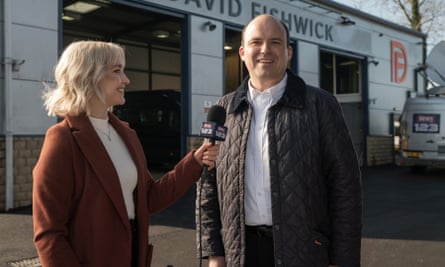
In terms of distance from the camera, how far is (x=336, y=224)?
2119 mm

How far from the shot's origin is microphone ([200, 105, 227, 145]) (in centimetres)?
210

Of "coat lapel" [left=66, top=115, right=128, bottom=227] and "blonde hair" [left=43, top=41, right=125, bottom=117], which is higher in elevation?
"blonde hair" [left=43, top=41, right=125, bottom=117]

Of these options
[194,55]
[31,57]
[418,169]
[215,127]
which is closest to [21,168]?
[31,57]

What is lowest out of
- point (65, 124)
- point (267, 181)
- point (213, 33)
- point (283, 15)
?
point (267, 181)

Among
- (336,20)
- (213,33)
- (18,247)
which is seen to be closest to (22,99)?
(18,247)

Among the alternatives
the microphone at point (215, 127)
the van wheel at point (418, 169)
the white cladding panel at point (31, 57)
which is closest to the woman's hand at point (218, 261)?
the microphone at point (215, 127)

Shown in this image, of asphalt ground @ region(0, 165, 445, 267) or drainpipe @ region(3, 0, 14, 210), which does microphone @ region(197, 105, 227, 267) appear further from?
drainpipe @ region(3, 0, 14, 210)

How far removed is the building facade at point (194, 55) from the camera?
809 cm

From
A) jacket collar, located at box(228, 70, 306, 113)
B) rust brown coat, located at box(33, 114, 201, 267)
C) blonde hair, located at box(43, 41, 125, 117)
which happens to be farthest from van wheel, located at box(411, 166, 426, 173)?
blonde hair, located at box(43, 41, 125, 117)

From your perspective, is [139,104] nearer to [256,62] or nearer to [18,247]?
[18,247]

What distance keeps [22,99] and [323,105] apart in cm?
725

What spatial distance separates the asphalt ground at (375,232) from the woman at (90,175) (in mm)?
2876

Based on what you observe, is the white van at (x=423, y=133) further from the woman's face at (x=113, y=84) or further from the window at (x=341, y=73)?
the woman's face at (x=113, y=84)

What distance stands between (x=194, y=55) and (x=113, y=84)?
360 inches
